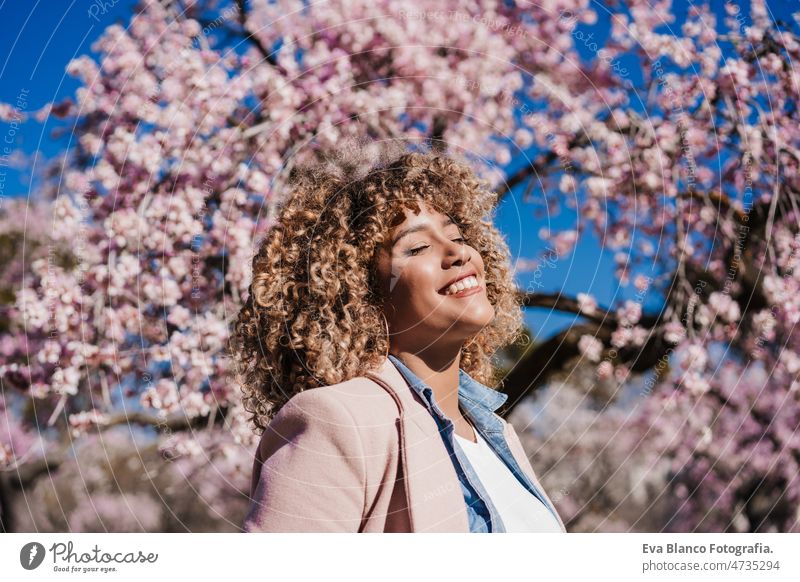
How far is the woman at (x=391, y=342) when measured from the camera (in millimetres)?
1025

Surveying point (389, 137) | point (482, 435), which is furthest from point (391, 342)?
point (389, 137)

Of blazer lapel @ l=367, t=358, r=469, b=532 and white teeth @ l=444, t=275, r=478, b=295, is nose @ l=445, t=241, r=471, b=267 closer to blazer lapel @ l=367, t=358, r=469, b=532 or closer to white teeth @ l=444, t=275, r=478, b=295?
white teeth @ l=444, t=275, r=478, b=295

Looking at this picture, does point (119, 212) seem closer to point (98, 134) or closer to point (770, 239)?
point (98, 134)

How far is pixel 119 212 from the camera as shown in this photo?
2.24 m

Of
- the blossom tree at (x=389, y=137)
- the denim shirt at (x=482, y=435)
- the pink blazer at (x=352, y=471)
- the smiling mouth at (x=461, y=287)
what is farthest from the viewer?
the blossom tree at (x=389, y=137)

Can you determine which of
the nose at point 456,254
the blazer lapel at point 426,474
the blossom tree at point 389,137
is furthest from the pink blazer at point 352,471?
the blossom tree at point 389,137

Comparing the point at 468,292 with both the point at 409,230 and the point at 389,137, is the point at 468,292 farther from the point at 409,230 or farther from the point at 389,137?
the point at 389,137

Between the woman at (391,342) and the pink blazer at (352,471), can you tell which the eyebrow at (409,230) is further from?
the pink blazer at (352,471)

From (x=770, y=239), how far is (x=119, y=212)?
2.05m

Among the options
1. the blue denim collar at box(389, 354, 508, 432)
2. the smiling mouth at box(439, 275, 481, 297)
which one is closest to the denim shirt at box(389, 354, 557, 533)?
the blue denim collar at box(389, 354, 508, 432)

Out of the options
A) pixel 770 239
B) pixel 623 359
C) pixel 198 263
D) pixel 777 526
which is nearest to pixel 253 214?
pixel 198 263

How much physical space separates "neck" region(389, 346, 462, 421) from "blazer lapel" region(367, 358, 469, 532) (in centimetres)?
10

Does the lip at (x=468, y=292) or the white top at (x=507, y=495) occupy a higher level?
the lip at (x=468, y=292)

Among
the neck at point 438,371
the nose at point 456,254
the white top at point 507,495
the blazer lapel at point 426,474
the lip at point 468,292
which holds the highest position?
the nose at point 456,254
